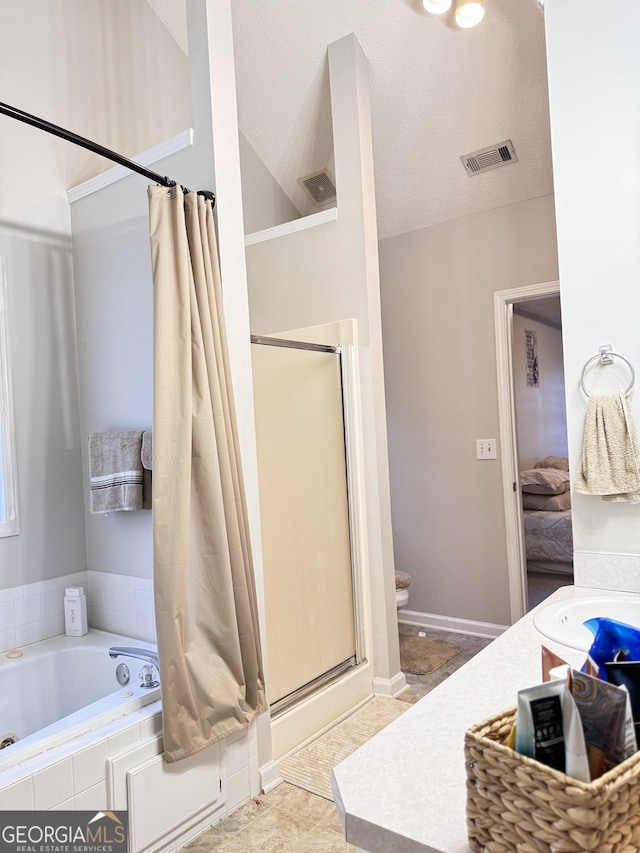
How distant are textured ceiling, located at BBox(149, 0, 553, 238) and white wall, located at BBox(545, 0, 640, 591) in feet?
3.75

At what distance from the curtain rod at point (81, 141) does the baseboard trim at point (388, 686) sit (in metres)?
2.21

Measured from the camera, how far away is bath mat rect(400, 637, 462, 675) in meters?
3.24

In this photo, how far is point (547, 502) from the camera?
16.8 feet

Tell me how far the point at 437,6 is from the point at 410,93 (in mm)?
530

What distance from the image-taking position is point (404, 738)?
3.01ft

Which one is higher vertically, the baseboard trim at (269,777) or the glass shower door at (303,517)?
the glass shower door at (303,517)

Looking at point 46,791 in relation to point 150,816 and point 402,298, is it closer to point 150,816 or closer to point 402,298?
point 150,816

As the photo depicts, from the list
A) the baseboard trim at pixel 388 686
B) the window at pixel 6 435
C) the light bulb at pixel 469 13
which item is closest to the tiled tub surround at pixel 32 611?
the window at pixel 6 435

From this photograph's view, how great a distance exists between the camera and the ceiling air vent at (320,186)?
370 cm

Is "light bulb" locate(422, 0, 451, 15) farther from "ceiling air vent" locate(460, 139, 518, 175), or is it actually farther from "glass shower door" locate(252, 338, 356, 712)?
"glass shower door" locate(252, 338, 356, 712)

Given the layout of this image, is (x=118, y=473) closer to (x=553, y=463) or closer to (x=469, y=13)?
(x=469, y=13)

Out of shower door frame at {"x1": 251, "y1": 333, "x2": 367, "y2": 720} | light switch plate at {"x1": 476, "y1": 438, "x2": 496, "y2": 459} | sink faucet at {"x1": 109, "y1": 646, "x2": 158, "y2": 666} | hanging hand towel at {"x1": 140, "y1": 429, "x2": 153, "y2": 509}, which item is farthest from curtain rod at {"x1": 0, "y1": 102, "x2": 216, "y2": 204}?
light switch plate at {"x1": 476, "y1": 438, "x2": 496, "y2": 459}

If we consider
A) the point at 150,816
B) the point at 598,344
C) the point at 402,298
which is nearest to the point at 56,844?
the point at 150,816

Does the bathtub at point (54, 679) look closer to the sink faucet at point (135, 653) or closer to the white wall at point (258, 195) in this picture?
the sink faucet at point (135, 653)
